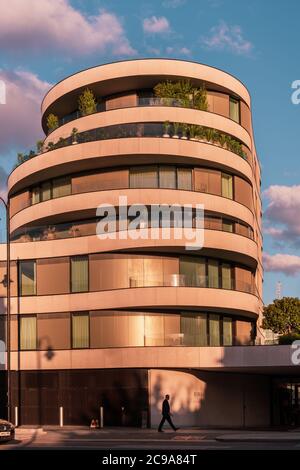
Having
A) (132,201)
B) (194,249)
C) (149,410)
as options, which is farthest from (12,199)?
(149,410)

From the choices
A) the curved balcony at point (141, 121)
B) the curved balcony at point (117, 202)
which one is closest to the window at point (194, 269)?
the curved balcony at point (117, 202)

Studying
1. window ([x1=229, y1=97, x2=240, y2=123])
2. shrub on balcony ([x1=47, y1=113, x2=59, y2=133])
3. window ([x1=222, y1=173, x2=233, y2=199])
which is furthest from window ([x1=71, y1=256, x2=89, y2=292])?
window ([x1=229, y1=97, x2=240, y2=123])

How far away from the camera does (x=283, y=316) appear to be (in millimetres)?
70938

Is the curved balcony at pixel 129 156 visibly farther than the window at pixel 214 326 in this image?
No

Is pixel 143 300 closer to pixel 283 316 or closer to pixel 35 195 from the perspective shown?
pixel 35 195

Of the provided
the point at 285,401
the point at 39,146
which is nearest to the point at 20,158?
the point at 39,146

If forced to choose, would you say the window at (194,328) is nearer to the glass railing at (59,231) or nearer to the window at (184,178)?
the glass railing at (59,231)

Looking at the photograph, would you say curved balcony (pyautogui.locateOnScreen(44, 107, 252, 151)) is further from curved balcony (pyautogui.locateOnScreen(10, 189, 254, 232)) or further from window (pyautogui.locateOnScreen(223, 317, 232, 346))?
window (pyautogui.locateOnScreen(223, 317, 232, 346))

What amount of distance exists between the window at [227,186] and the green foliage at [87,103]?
31.2 ft

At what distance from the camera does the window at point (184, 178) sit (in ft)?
163

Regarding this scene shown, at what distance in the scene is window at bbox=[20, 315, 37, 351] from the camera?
48.1 m

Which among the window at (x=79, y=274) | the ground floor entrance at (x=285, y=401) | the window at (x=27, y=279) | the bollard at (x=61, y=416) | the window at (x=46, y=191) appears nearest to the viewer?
the bollard at (x=61, y=416)

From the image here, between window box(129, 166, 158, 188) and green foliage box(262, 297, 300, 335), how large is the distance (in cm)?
2578

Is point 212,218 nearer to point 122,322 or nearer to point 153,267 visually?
point 153,267
